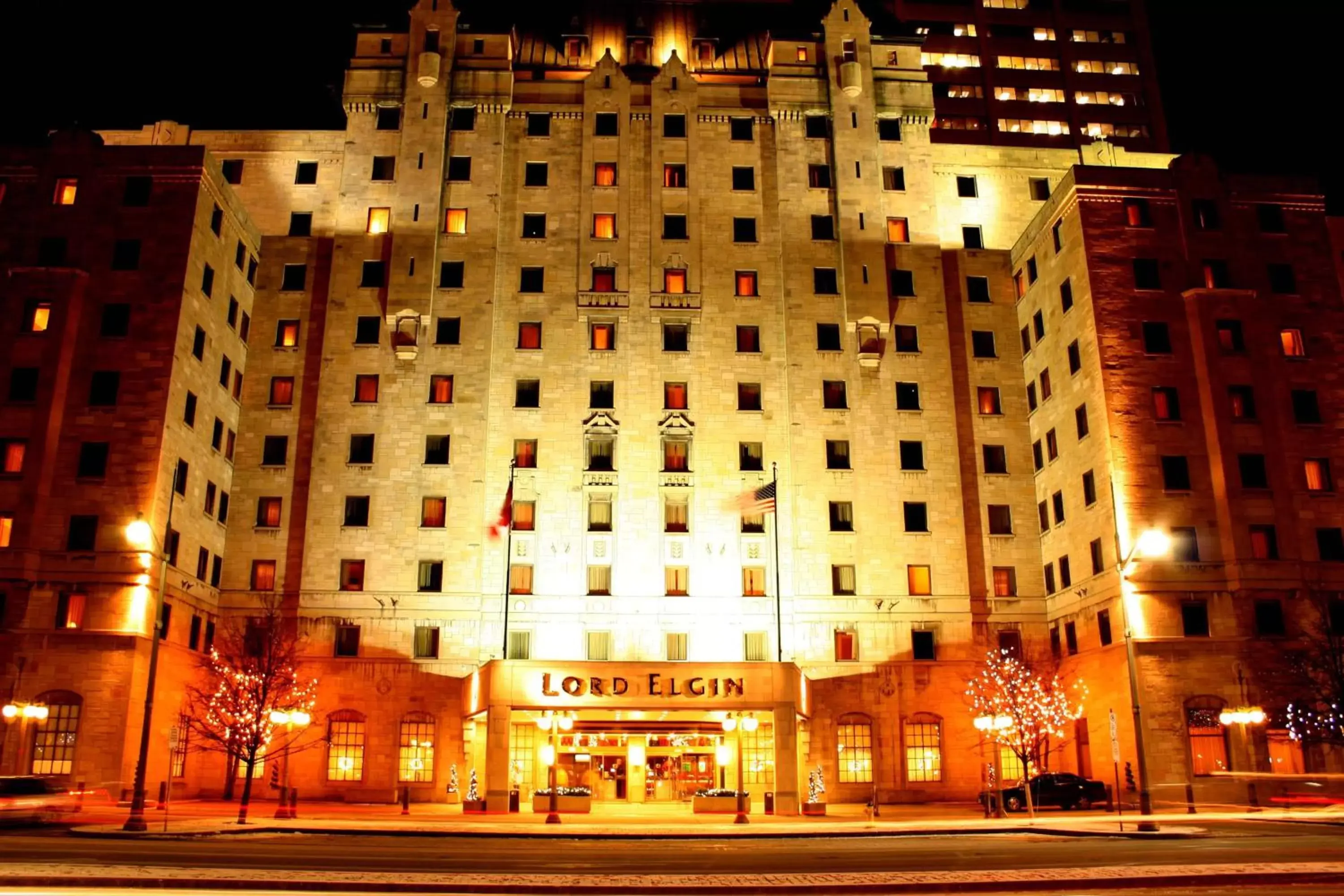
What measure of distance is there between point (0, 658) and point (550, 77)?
44.6 meters

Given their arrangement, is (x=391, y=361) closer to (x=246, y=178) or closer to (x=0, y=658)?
(x=246, y=178)

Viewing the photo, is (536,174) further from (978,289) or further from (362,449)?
(978,289)

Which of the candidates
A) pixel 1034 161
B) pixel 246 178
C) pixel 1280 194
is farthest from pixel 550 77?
pixel 1280 194

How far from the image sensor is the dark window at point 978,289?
64.8 metres

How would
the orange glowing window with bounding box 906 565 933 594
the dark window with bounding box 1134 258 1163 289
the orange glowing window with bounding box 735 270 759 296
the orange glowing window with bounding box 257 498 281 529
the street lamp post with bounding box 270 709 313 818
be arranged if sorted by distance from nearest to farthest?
the street lamp post with bounding box 270 709 313 818 → the dark window with bounding box 1134 258 1163 289 → the orange glowing window with bounding box 906 565 933 594 → the orange glowing window with bounding box 257 498 281 529 → the orange glowing window with bounding box 735 270 759 296

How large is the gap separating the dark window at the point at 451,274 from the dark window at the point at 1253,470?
42.3 meters

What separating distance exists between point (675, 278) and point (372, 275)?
57.2ft

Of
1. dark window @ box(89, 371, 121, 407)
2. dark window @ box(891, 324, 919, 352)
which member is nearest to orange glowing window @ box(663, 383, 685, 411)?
dark window @ box(891, 324, 919, 352)

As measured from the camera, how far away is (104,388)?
52.3 m

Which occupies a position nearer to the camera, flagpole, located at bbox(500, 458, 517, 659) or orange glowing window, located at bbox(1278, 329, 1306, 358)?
flagpole, located at bbox(500, 458, 517, 659)

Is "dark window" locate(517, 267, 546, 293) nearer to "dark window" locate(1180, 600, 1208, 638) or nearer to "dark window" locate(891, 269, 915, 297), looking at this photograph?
"dark window" locate(891, 269, 915, 297)

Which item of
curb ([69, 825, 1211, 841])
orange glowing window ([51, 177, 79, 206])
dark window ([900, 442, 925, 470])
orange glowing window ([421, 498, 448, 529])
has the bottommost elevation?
curb ([69, 825, 1211, 841])

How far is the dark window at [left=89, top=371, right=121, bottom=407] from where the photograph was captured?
51969 millimetres

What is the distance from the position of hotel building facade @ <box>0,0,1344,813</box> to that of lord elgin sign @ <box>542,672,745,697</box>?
262 millimetres
